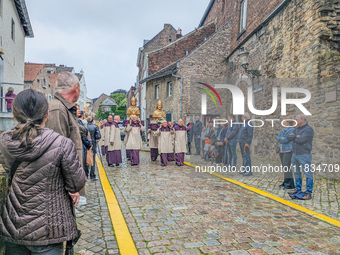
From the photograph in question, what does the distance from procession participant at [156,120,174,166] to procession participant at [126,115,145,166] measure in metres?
0.84

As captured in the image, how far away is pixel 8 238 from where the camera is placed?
70.0 inches

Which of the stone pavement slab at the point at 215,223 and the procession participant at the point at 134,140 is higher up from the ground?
the procession participant at the point at 134,140

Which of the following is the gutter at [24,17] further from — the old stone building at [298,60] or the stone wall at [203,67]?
the old stone building at [298,60]

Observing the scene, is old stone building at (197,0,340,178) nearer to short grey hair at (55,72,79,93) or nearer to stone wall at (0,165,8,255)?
short grey hair at (55,72,79,93)

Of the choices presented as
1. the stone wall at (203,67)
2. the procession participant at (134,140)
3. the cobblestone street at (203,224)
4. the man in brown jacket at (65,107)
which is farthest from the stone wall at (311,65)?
the stone wall at (203,67)

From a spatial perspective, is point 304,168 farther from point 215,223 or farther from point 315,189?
point 215,223

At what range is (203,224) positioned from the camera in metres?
4.16

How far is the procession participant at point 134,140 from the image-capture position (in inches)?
406

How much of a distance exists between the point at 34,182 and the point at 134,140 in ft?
28.3

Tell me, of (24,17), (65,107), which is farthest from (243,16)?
(65,107)

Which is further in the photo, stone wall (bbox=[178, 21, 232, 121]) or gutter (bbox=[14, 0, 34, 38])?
stone wall (bbox=[178, 21, 232, 121])

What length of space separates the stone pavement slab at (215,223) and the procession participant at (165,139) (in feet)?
12.3

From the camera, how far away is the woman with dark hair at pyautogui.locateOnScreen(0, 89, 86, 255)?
1.75 meters

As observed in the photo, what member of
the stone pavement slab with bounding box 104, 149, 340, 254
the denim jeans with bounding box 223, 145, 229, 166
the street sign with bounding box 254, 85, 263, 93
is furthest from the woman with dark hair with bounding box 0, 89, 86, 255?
the street sign with bounding box 254, 85, 263, 93
